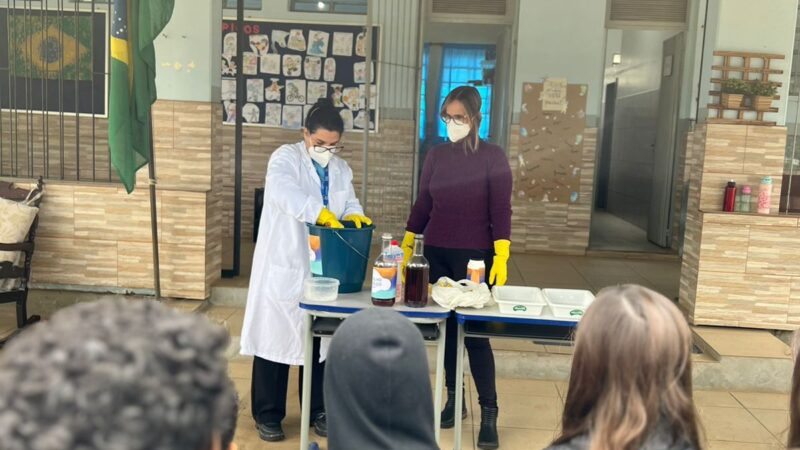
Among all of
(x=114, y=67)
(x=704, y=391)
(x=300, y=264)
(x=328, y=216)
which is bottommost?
(x=704, y=391)

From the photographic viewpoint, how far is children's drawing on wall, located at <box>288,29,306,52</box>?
6833mm

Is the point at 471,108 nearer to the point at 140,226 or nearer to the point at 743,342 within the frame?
the point at 743,342

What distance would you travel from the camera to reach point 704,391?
412 centimetres

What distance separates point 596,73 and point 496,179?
4.02 m

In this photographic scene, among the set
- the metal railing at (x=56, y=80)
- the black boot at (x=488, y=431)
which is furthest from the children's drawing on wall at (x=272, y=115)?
the black boot at (x=488, y=431)

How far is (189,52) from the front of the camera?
476 cm

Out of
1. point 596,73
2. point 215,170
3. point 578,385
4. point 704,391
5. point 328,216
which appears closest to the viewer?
point 578,385

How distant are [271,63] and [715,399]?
4914 mm

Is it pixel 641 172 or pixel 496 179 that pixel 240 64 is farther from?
pixel 641 172

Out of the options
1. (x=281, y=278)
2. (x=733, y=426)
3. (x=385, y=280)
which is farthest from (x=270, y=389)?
(x=733, y=426)

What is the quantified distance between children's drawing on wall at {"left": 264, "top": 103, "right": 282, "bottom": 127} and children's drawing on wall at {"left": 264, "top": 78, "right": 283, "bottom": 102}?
0.19 ft

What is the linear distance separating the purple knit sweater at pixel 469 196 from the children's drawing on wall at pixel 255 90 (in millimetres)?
4003

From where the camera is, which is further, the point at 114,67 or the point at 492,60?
the point at 492,60

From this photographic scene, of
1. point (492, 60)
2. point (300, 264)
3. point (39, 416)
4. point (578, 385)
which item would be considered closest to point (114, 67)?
point (300, 264)
